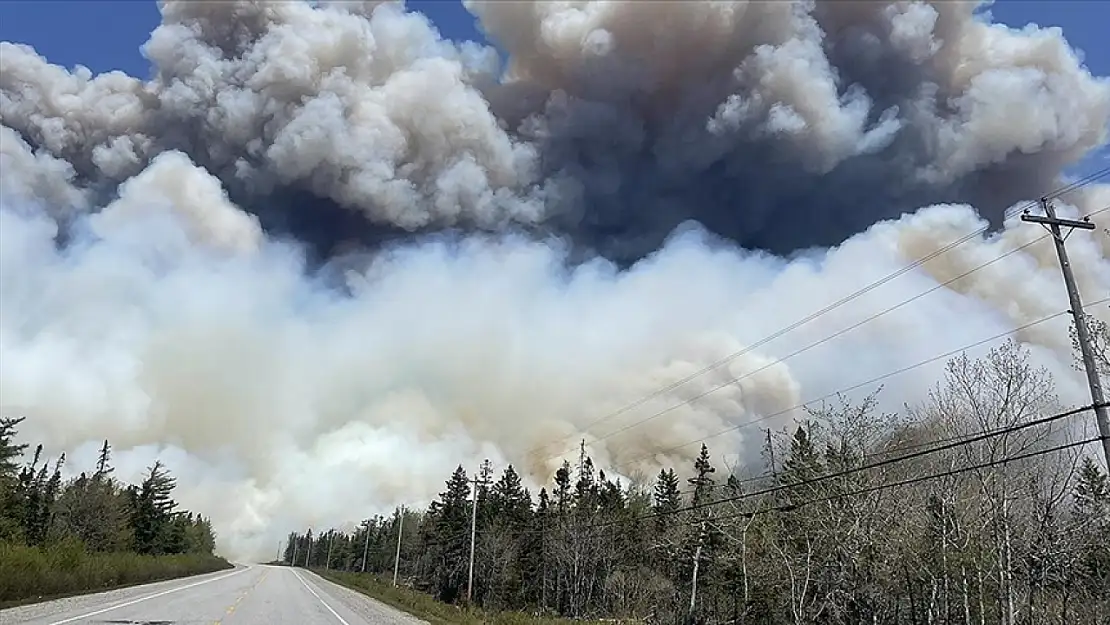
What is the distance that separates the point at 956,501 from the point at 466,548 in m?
67.2

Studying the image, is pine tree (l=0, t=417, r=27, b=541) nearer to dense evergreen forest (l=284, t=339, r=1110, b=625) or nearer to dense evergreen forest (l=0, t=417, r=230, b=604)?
dense evergreen forest (l=0, t=417, r=230, b=604)

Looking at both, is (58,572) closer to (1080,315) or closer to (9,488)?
(9,488)

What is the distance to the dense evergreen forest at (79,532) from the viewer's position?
3594cm

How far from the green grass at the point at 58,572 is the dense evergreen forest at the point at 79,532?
0.16ft

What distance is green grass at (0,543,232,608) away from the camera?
1255 inches

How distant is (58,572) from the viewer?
3891 cm

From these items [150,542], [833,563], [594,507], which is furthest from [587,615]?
[150,542]

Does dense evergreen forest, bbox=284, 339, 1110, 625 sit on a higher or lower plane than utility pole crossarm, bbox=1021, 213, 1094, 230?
lower

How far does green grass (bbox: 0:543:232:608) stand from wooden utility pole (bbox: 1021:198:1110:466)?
1302 inches

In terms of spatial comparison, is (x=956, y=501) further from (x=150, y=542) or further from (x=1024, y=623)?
(x=150, y=542)

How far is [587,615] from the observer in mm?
66312

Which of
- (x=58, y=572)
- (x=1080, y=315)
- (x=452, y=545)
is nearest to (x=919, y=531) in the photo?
(x=1080, y=315)

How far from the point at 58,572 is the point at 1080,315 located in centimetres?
4346

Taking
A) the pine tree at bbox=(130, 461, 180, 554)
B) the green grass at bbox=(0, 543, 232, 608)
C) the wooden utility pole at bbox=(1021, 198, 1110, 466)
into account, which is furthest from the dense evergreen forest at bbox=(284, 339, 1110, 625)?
the pine tree at bbox=(130, 461, 180, 554)
